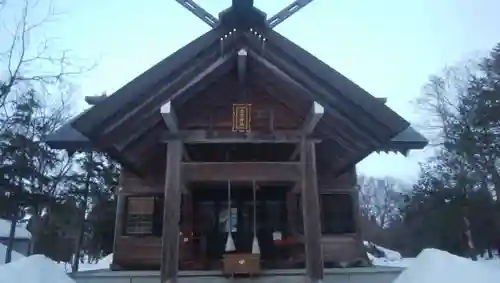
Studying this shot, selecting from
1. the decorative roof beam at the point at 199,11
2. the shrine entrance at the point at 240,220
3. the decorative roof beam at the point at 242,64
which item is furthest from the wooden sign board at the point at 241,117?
the shrine entrance at the point at 240,220

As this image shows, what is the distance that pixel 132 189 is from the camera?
9.86 m

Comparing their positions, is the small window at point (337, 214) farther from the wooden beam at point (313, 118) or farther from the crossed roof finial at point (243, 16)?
the crossed roof finial at point (243, 16)

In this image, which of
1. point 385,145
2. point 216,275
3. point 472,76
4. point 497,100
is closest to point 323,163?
point 385,145

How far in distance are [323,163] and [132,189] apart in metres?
4.40

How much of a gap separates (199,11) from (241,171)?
308 cm

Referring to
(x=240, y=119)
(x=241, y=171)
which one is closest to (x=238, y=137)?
(x=240, y=119)

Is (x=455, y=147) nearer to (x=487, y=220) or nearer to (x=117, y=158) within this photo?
(x=487, y=220)

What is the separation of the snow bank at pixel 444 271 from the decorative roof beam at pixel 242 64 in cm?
426

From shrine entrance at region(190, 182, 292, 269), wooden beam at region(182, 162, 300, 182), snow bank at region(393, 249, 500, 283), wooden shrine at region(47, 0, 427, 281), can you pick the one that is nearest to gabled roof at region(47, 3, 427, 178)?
wooden shrine at region(47, 0, 427, 281)

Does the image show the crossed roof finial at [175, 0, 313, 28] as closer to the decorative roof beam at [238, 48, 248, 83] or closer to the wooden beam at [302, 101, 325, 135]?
the decorative roof beam at [238, 48, 248, 83]

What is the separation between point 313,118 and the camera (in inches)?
265

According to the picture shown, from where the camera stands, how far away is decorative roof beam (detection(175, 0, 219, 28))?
25.2 ft

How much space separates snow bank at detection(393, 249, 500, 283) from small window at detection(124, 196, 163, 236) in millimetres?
5288

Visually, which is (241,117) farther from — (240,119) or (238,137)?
(238,137)
